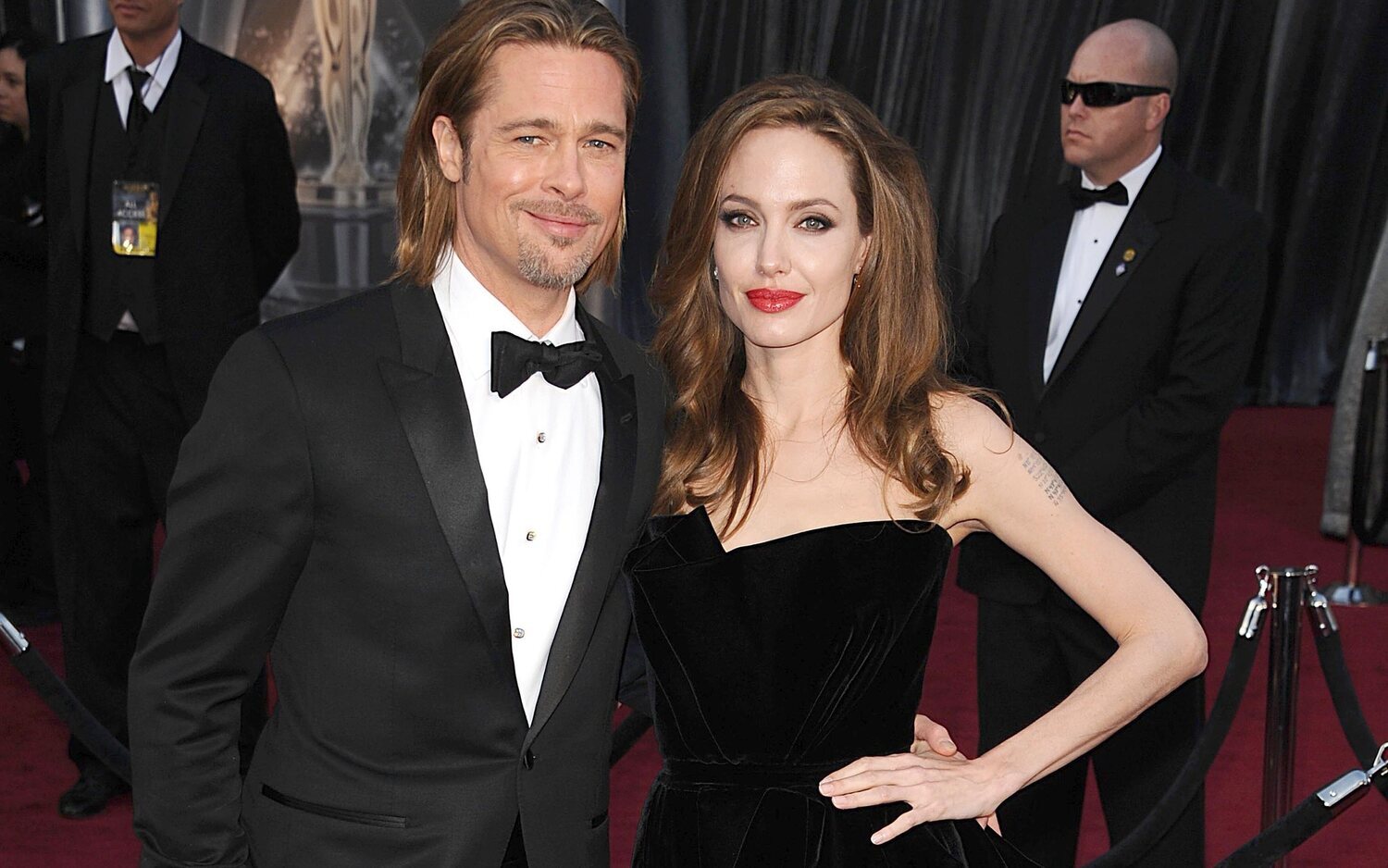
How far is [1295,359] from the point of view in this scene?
1081 cm

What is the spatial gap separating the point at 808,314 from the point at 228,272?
7.74 ft

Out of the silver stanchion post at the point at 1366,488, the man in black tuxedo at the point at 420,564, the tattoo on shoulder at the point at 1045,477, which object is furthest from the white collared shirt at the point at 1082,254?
the silver stanchion post at the point at 1366,488

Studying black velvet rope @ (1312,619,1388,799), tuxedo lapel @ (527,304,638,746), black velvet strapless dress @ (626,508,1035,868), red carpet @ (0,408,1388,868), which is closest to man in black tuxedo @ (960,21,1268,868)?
black velvet rope @ (1312,619,1388,799)

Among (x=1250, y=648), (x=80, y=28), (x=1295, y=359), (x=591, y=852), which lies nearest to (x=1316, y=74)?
(x=1295, y=359)

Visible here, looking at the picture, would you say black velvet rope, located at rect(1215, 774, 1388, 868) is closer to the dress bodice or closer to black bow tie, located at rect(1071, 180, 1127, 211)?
the dress bodice

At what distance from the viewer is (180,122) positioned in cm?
423

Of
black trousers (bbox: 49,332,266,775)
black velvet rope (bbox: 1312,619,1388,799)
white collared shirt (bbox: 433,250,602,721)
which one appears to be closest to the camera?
white collared shirt (bbox: 433,250,602,721)

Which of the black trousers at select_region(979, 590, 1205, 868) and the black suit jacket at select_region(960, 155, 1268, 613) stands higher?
the black suit jacket at select_region(960, 155, 1268, 613)

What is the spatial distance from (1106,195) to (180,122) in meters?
2.32

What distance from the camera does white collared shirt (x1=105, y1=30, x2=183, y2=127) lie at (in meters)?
4.24

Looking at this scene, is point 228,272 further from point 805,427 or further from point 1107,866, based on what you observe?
point 1107,866

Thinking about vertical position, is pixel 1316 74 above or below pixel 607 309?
above

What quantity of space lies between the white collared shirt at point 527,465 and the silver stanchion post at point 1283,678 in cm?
173

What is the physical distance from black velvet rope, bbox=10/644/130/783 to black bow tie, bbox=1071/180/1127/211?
8.09ft
